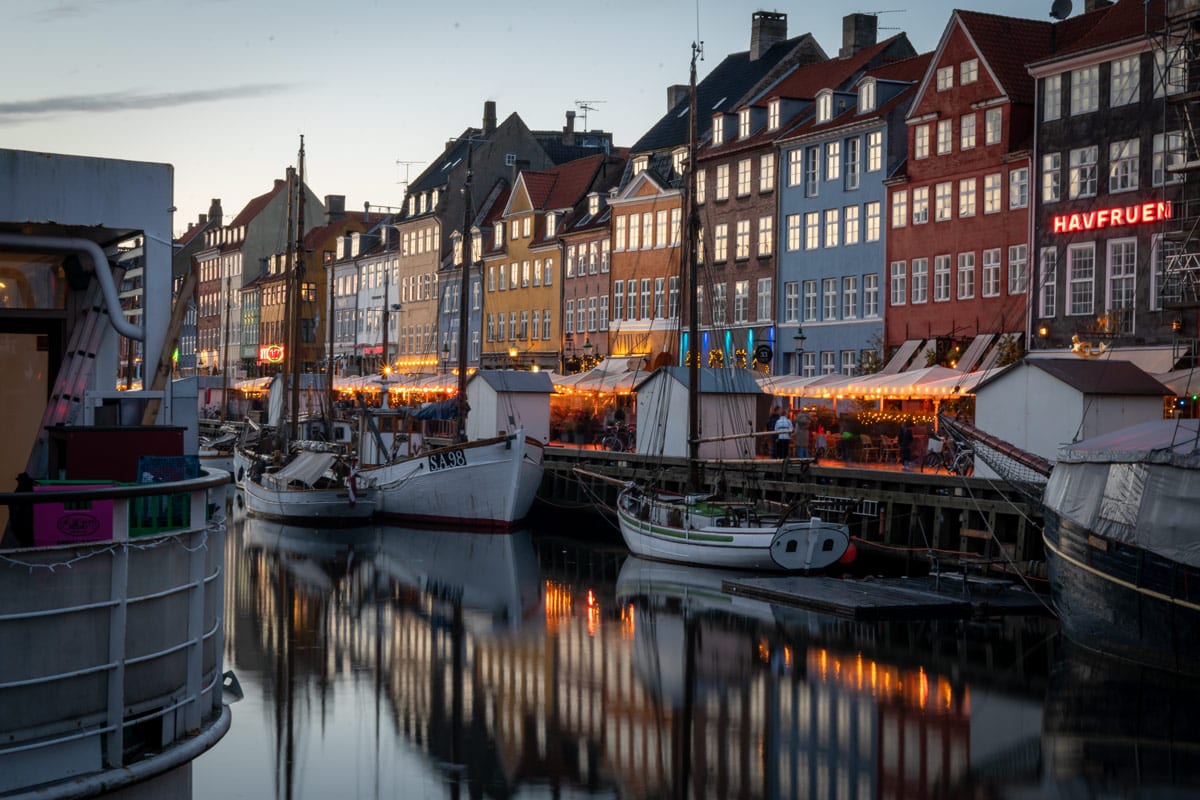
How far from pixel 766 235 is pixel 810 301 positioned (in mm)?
4344

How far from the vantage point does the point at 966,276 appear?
51406mm

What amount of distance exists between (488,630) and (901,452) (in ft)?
53.6

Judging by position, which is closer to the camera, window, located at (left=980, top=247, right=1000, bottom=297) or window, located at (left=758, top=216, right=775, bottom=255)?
window, located at (left=980, top=247, right=1000, bottom=297)

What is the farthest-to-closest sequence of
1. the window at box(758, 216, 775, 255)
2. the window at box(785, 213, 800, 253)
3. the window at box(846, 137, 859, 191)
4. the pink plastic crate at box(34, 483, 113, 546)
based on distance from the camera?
the window at box(758, 216, 775, 255), the window at box(785, 213, 800, 253), the window at box(846, 137, 859, 191), the pink plastic crate at box(34, 483, 113, 546)

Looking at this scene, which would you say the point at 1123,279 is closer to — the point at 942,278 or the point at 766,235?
the point at 942,278

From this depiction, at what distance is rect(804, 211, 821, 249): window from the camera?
59625 mm

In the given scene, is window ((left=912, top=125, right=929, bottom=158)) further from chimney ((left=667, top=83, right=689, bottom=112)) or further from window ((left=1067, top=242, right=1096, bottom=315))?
chimney ((left=667, top=83, right=689, bottom=112))

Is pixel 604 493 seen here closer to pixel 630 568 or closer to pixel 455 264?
pixel 630 568

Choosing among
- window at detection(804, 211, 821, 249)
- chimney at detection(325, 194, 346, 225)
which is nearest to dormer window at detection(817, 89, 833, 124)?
window at detection(804, 211, 821, 249)

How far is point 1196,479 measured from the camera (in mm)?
20734

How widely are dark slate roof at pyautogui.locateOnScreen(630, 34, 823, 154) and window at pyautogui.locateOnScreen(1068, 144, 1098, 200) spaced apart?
901 inches

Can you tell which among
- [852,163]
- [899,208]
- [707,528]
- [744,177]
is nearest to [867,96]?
[852,163]

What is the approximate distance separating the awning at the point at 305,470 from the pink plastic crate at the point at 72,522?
133 feet

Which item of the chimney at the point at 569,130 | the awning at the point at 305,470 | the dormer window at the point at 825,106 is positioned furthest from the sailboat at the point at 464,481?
the chimney at the point at 569,130
